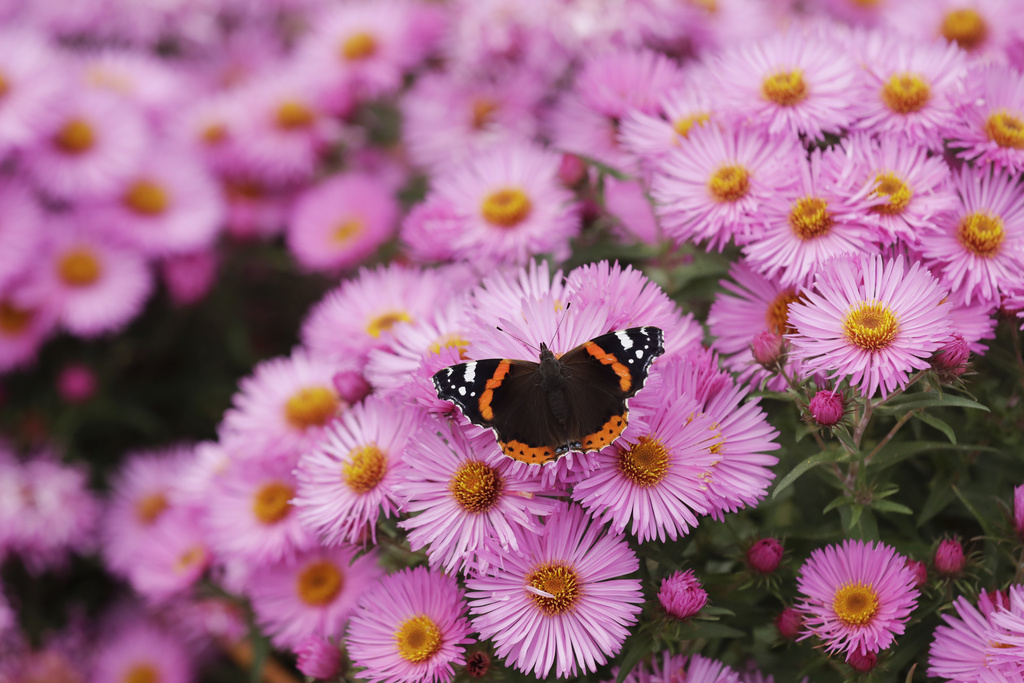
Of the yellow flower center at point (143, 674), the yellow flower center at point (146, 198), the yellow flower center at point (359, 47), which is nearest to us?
the yellow flower center at point (143, 674)

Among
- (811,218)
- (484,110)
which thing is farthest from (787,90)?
(484,110)

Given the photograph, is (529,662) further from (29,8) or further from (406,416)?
(29,8)

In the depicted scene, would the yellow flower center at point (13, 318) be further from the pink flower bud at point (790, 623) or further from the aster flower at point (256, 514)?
the pink flower bud at point (790, 623)

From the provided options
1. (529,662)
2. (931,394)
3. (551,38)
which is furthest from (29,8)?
(931,394)

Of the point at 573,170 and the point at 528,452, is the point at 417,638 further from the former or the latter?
the point at 573,170

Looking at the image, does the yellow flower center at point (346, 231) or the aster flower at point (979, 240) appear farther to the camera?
the yellow flower center at point (346, 231)

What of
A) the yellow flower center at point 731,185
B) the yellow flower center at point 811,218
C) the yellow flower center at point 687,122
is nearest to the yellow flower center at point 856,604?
the yellow flower center at point 811,218
